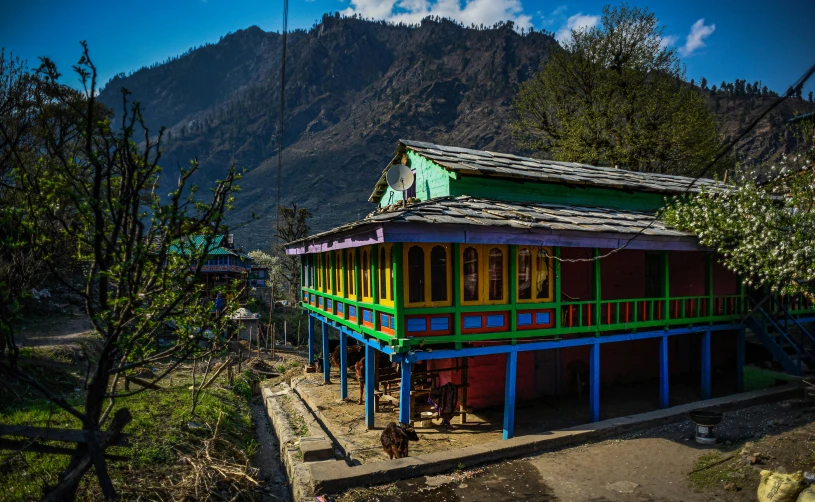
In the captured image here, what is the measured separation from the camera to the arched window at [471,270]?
10.0 m

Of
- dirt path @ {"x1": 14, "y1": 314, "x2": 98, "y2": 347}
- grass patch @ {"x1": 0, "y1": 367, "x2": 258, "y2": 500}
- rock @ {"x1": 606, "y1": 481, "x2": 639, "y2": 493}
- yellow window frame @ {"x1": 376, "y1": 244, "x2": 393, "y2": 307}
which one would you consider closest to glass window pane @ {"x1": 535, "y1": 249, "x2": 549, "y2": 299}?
yellow window frame @ {"x1": 376, "y1": 244, "x2": 393, "y2": 307}

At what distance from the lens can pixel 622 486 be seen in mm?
7848

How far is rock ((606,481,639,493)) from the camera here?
7711 millimetres

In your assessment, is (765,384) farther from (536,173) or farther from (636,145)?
(636,145)

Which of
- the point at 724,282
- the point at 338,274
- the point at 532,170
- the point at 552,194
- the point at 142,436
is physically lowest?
the point at 142,436

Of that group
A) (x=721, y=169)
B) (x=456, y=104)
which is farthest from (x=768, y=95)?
(x=721, y=169)

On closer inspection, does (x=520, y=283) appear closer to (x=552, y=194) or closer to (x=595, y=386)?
(x=595, y=386)

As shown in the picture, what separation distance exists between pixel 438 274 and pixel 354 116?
14905 centimetres

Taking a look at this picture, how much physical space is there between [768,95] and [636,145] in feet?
311

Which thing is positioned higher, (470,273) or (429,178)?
(429,178)

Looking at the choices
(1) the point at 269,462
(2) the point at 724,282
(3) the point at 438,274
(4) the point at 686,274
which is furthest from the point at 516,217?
(2) the point at 724,282

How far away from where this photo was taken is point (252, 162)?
147m

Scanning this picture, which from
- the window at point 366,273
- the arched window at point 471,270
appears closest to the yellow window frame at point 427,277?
the arched window at point 471,270

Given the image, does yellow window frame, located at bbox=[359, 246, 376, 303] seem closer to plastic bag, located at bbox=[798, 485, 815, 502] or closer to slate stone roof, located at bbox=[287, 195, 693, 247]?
slate stone roof, located at bbox=[287, 195, 693, 247]
